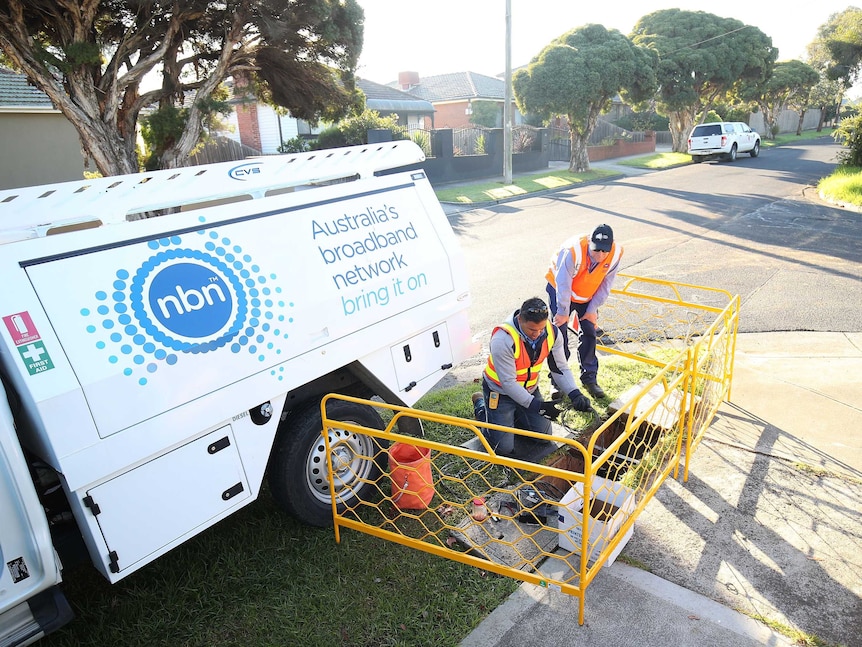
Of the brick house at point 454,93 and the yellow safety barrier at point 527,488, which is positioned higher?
the brick house at point 454,93

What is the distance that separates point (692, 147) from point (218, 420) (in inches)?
1246

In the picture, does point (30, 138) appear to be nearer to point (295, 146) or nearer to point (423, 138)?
point (295, 146)

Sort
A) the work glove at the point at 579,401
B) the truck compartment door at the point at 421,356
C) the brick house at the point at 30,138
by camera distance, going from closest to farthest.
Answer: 1. the truck compartment door at the point at 421,356
2. the work glove at the point at 579,401
3. the brick house at the point at 30,138

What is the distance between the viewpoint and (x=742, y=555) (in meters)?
3.99

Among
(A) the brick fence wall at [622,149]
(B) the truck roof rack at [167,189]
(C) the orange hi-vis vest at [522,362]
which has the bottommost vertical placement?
(A) the brick fence wall at [622,149]

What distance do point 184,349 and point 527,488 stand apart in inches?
107

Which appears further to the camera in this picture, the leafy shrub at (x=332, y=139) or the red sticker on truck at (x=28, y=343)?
the leafy shrub at (x=332, y=139)

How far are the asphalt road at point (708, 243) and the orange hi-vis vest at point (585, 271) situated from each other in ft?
6.51

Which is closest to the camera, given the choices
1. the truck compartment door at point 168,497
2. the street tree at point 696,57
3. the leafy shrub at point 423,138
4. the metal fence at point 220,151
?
the truck compartment door at point 168,497

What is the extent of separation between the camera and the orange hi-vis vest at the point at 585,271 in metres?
6.13

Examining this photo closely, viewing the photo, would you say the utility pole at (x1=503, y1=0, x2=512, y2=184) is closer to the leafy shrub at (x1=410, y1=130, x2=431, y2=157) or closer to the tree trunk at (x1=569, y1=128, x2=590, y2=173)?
the leafy shrub at (x1=410, y1=130, x2=431, y2=157)

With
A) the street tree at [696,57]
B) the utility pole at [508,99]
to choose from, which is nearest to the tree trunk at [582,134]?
the utility pole at [508,99]

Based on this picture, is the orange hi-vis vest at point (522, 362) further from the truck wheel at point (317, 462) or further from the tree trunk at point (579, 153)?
the tree trunk at point (579, 153)

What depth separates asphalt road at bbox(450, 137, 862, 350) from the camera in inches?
367
